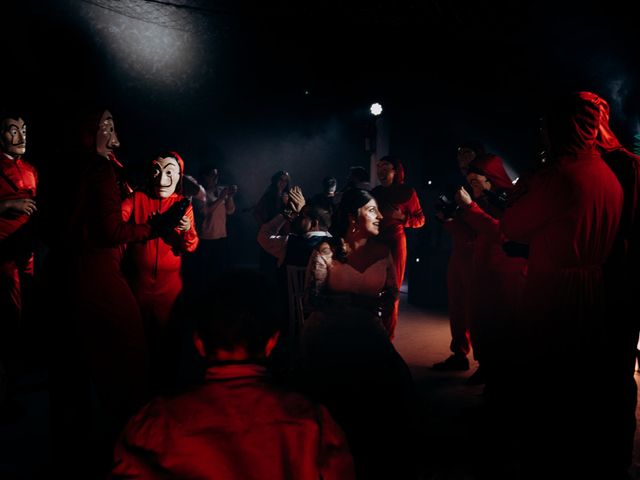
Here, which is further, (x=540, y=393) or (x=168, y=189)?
(x=168, y=189)

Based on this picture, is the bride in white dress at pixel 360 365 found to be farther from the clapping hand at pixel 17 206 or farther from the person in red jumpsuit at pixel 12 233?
the clapping hand at pixel 17 206

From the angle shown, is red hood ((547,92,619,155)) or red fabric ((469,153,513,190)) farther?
red fabric ((469,153,513,190))

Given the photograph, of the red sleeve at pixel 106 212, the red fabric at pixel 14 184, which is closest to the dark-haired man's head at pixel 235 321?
the red sleeve at pixel 106 212

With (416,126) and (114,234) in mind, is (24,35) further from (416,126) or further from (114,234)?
(114,234)

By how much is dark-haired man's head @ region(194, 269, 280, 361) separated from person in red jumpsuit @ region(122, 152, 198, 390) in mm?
2204

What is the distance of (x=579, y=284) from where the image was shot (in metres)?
2.84

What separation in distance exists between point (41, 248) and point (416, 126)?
6597mm

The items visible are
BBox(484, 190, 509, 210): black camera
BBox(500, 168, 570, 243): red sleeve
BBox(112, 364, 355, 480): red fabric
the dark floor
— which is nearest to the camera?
BBox(112, 364, 355, 480): red fabric

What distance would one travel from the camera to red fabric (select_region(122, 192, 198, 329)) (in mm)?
3646

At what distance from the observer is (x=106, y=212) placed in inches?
114

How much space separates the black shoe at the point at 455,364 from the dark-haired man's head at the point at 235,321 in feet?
13.4

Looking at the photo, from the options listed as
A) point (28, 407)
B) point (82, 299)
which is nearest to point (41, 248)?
point (28, 407)

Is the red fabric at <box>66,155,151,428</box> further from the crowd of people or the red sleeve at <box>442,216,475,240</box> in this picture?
the red sleeve at <box>442,216,475,240</box>

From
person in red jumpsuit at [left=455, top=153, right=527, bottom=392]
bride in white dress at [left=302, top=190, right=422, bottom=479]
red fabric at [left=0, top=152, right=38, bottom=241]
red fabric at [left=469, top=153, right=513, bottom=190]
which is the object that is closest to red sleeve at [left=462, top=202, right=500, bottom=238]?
person in red jumpsuit at [left=455, top=153, right=527, bottom=392]
